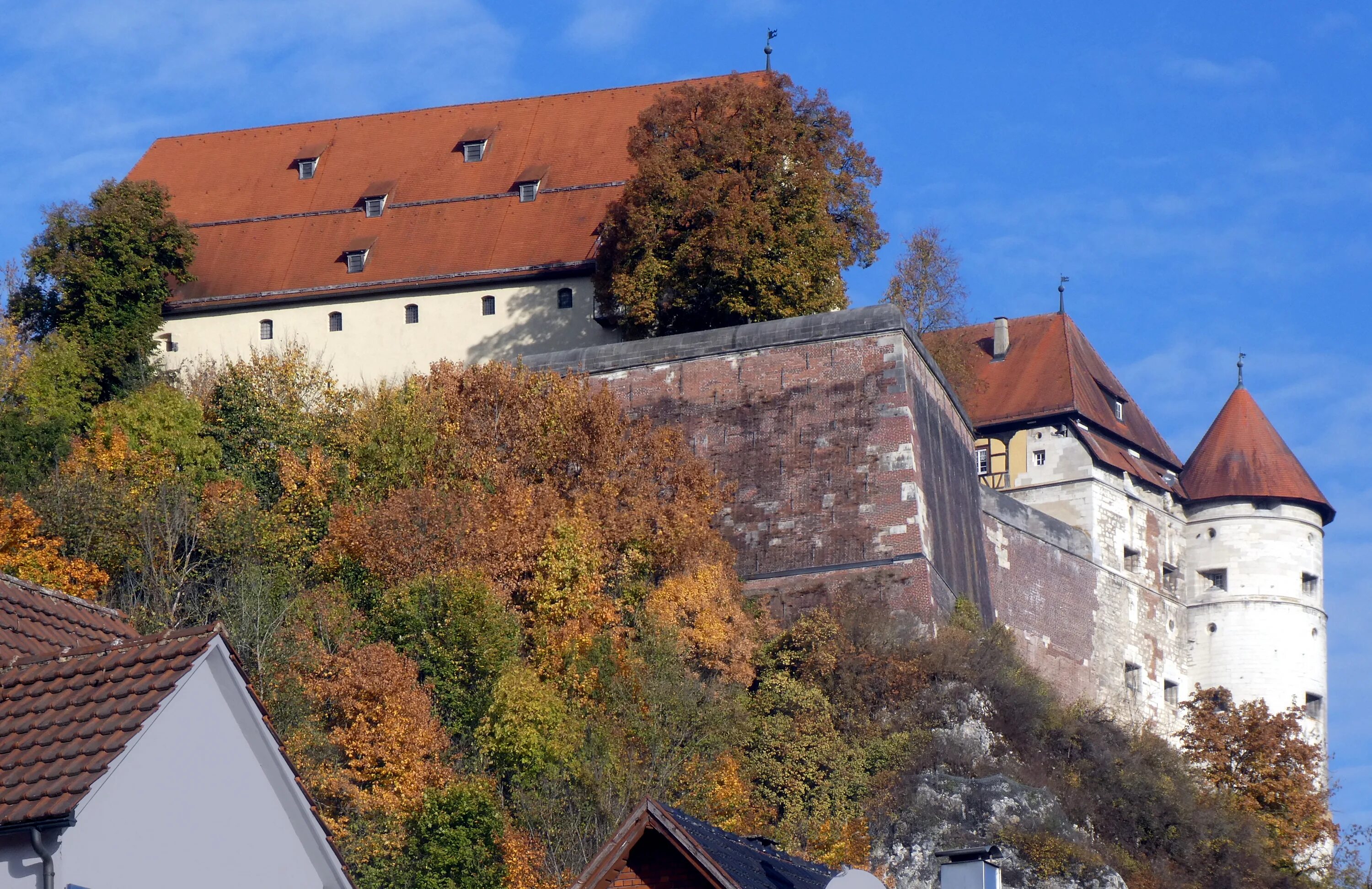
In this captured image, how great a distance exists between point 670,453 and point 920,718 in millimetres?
6557

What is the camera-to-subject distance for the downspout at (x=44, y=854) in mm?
12438

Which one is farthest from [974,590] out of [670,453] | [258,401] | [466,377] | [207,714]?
[207,714]

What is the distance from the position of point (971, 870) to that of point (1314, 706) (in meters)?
44.6

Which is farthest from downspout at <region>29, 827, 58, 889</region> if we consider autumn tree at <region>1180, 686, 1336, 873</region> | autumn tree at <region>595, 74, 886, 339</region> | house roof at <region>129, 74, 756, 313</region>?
house roof at <region>129, 74, 756, 313</region>

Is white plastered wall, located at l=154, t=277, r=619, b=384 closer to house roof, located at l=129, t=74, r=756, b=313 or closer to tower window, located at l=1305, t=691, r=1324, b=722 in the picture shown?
house roof, located at l=129, t=74, r=756, b=313

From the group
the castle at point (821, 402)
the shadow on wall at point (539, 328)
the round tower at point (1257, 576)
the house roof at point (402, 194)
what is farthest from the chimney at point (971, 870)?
the round tower at point (1257, 576)

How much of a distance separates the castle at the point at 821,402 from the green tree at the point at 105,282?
1.86 m

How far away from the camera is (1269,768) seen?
46906mm

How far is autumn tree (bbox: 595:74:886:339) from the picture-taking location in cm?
4269

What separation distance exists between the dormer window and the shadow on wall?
4.19 metres

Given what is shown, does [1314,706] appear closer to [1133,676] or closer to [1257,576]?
[1257,576]

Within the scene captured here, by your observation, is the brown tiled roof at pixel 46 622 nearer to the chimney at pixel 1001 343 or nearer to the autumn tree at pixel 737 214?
the autumn tree at pixel 737 214

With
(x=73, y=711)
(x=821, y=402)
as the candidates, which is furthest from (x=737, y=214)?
(x=73, y=711)

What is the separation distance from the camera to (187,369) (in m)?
50.5
